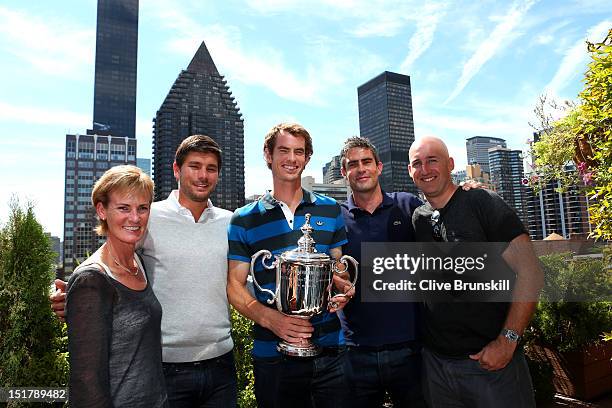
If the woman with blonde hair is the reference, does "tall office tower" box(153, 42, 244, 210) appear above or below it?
above

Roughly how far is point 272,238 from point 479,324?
146cm

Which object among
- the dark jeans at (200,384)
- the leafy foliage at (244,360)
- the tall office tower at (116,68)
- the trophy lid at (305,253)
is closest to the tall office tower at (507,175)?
the leafy foliage at (244,360)

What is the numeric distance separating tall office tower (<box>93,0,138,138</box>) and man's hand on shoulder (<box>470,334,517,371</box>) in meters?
191

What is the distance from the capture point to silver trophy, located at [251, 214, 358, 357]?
2.25m

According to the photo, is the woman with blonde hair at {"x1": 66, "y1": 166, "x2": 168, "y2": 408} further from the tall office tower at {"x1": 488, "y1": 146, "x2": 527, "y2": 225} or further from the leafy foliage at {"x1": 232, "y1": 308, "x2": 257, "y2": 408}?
the tall office tower at {"x1": 488, "y1": 146, "x2": 527, "y2": 225}

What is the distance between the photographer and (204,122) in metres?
130

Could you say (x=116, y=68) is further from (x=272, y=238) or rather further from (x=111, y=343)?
(x=111, y=343)

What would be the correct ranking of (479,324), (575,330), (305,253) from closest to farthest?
1. (305,253)
2. (479,324)
3. (575,330)

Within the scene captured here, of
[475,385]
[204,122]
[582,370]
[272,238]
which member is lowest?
[582,370]

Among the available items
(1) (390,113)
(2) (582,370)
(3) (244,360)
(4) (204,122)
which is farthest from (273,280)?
(1) (390,113)

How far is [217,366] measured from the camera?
248 centimetres

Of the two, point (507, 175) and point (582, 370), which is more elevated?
point (507, 175)

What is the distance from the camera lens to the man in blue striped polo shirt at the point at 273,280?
238cm

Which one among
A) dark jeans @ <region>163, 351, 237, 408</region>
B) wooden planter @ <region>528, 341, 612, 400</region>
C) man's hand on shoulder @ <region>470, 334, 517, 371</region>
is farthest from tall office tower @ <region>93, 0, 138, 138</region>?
man's hand on shoulder @ <region>470, 334, 517, 371</region>
